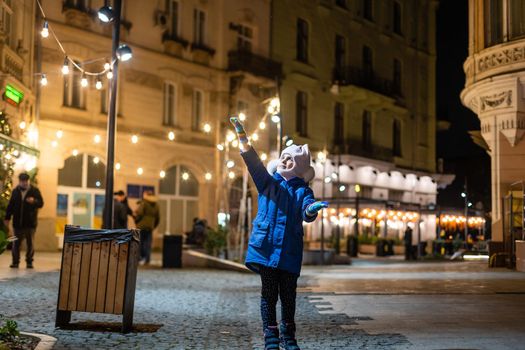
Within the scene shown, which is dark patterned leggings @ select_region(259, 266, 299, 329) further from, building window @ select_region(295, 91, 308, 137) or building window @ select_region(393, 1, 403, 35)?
building window @ select_region(393, 1, 403, 35)

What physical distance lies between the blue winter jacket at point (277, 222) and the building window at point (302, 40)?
107 feet

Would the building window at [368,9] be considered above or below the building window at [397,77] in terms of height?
above

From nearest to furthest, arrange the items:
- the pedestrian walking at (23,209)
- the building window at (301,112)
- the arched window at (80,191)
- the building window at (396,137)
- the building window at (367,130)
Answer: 1. the pedestrian walking at (23,209)
2. the arched window at (80,191)
3. the building window at (301,112)
4. the building window at (367,130)
5. the building window at (396,137)

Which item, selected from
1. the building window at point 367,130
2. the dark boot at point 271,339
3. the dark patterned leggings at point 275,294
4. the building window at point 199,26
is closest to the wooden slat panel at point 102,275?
the dark patterned leggings at point 275,294

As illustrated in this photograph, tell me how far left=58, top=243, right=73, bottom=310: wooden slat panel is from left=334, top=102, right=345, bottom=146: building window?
3393cm

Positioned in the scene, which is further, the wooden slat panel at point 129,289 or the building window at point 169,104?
the building window at point 169,104

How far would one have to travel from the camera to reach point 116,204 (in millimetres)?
19188

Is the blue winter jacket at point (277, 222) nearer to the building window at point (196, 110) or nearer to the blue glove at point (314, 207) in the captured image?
the blue glove at point (314, 207)

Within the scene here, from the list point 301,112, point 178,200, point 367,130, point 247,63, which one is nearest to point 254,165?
point 178,200

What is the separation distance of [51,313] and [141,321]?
1270 millimetres

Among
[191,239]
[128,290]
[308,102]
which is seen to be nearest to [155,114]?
[191,239]

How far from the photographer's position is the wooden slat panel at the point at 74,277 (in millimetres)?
8148

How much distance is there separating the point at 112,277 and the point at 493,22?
1385cm

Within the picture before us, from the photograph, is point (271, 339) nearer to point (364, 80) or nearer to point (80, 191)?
point (80, 191)
